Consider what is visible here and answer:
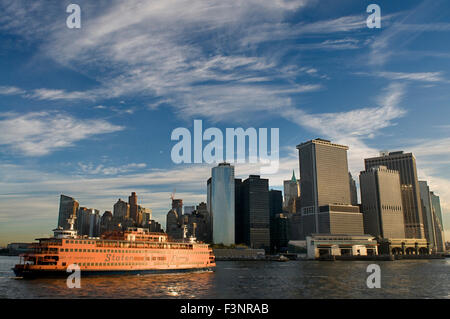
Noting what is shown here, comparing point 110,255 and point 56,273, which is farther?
point 110,255

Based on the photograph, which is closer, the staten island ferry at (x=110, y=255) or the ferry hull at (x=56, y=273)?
the ferry hull at (x=56, y=273)

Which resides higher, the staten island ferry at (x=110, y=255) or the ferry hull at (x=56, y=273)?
the staten island ferry at (x=110, y=255)

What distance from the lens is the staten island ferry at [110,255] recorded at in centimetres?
8275

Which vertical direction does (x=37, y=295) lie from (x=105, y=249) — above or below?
below

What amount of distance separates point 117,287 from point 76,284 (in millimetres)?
Result: 9850

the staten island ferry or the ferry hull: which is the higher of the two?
the staten island ferry

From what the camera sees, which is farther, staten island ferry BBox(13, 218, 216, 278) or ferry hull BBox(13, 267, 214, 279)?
staten island ferry BBox(13, 218, 216, 278)

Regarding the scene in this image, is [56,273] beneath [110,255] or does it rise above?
beneath

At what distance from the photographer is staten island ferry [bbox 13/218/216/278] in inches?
3258

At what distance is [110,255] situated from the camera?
90312 millimetres
